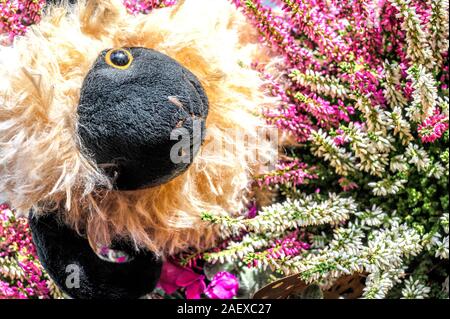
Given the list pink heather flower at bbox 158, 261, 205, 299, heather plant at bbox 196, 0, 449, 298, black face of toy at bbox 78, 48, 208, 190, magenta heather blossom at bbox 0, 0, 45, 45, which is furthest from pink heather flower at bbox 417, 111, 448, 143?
magenta heather blossom at bbox 0, 0, 45, 45

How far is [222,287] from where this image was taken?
786 millimetres

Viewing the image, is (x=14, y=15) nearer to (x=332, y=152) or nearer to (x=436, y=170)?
(x=332, y=152)

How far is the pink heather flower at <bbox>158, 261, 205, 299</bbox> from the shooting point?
0.81 meters

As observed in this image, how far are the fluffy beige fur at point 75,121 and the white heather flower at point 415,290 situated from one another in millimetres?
249

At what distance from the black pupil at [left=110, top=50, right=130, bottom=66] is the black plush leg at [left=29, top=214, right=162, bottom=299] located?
0.70 feet

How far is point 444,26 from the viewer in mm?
641

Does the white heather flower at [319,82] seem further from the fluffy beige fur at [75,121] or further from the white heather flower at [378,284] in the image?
the white heather flower at [378,284]

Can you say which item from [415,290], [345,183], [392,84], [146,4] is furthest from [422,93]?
[146,4]

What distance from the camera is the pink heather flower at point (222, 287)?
783 mm

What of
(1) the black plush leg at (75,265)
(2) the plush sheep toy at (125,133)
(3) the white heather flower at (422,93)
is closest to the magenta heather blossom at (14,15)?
(2) the plush sheep toy at (125,133)

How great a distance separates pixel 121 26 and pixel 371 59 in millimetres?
322

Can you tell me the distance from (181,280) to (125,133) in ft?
1.10

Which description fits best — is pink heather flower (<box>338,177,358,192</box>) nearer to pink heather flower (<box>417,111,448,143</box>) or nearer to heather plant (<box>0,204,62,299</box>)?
pink heather flower (<box>417,111,448,143</box>)

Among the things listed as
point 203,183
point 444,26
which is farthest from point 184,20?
A: point 444,26
